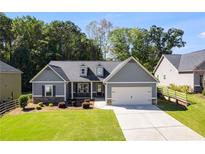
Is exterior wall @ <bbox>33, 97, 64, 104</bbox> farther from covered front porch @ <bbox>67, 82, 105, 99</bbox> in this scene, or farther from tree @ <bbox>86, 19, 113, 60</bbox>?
tree @ <bbox>86, 19, 113, 60</bbox>

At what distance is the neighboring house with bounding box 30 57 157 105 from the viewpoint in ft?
82.5

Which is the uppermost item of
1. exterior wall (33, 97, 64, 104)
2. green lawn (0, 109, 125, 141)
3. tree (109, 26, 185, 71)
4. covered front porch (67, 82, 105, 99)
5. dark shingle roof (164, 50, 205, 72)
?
tree (109, 26, 185, 71)

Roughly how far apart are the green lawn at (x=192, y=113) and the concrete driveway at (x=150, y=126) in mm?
601

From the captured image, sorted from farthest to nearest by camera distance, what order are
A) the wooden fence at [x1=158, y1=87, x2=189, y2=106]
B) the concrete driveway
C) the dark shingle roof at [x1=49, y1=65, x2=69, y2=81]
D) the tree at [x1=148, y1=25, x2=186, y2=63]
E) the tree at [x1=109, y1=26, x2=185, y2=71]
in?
1. the tree at [x1=148, y1=25, x2=186, y2=63]
2. the tree at [x1=109, y1=26, x2=185, y2=71]
3. the dark shingle roof at [x1=49, y1=65, x2=69, y2=81]
4. the wooden fence at [x1=158, y1=87, x2=189, y2=106]
5. the concrete driveway

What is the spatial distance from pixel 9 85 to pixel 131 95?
1328 centimetres

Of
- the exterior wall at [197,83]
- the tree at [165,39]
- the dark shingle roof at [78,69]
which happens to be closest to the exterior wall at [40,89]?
the dark shingle roof at [78,69]

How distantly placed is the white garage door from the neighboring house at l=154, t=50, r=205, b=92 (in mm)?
7754

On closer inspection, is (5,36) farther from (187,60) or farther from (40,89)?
(187,60)

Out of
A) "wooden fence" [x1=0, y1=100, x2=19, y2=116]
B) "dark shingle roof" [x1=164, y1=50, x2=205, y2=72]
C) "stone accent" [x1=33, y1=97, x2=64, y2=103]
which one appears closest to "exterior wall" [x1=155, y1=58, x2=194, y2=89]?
"dark shingle roof" [x1=164, y1=50, x2=205, y2=72]

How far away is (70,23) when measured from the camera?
4825 cm
